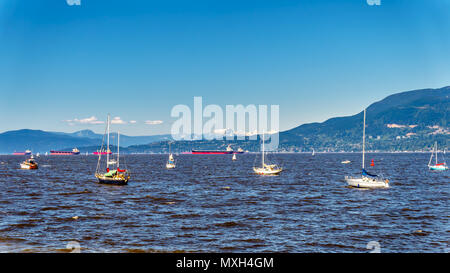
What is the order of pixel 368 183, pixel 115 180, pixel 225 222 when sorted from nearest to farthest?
pixel 225 222, pixel 368 183, pixel 115 180

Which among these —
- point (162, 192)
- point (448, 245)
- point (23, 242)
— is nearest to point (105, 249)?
point (23, 242)

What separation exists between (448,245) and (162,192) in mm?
45450

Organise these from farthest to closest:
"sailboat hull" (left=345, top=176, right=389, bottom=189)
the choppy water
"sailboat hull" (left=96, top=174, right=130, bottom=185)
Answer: "sailboat hull" (left=96, top=174, right=130, bottom=185) < "sailboat hull" (left=345, top=176, right=389, bottom=189) < the choppy water

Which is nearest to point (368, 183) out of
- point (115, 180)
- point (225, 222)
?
point (225, 222)

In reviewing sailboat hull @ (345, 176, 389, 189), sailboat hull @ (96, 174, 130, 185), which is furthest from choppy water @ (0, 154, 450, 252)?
sailboat hull @ (96, 174, 130, 185)

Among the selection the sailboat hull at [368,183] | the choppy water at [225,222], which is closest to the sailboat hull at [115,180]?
the choppy water at [225,222]

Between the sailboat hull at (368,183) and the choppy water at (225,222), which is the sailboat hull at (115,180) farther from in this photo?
the sailboat hull at (368,183)

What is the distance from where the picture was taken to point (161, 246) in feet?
92.6

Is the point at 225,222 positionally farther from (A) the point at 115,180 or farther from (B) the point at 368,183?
(A) the point at 115,180

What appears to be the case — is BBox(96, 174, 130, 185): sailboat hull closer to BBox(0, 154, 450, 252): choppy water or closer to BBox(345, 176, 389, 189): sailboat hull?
BBox(0, 154, 450, 252): choppy water

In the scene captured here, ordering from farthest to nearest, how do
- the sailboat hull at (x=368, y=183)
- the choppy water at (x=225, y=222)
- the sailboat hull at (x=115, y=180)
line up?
the sailboat hull at (x=115, y=180) → the sailboat hull at (x=368, y=183) → the choppy water at (x=225, y=222)

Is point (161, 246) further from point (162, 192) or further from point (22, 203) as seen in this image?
point (162, 192)
